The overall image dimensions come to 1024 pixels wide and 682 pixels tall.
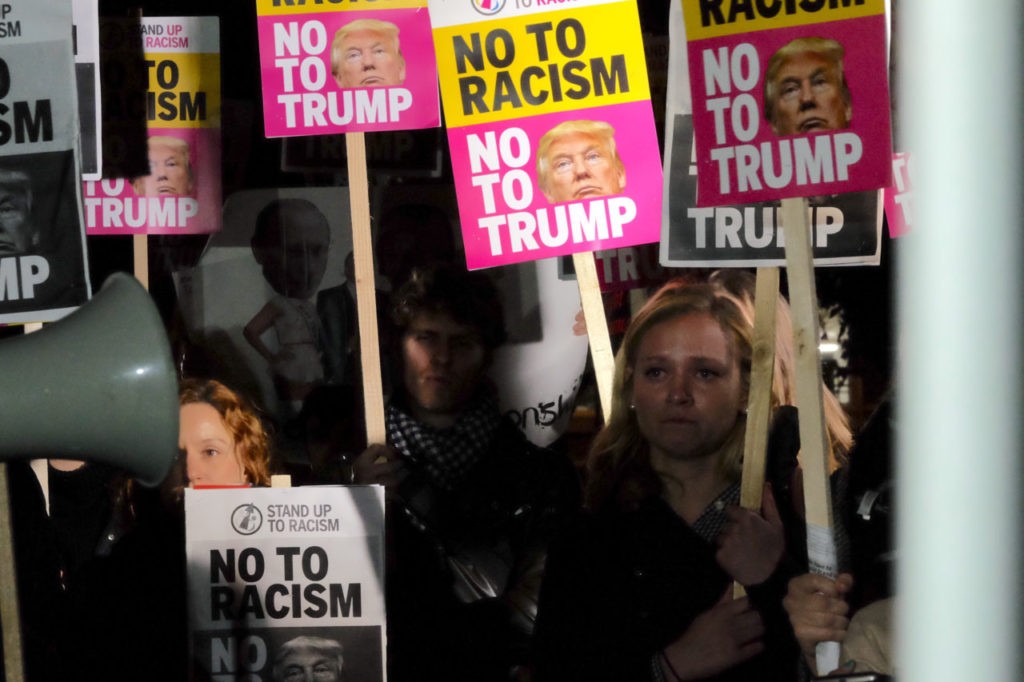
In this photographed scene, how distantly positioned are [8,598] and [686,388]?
4.81 feet

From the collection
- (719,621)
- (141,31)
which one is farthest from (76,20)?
(719,621)

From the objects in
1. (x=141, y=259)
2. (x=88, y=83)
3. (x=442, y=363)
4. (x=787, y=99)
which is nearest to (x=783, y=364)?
(x=787, y=99)

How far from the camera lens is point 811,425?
236 centimetres

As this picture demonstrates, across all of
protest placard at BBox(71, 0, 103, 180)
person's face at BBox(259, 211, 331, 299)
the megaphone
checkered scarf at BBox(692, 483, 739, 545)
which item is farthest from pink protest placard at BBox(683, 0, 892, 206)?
person's face at BBox(259, 211, 331, 299)

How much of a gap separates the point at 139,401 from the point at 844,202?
6.79ft

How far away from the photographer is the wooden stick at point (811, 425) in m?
2.33

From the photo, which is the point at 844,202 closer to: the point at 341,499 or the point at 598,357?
the point at 598,357

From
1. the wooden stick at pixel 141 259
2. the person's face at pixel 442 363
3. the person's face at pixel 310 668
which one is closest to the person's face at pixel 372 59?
the person's face at pixel 442 363

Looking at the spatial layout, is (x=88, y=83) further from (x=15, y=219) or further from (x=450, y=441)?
(x=450, y=441)

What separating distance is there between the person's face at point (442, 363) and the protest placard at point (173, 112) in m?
1.21

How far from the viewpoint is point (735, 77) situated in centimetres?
271

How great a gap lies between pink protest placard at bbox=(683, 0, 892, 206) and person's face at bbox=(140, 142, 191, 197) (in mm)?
2143

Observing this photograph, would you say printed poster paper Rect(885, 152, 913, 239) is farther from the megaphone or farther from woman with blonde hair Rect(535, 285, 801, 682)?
the megaphone

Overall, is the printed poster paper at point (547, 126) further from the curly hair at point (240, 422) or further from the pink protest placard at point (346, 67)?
the curly hair at point (240, 422)
